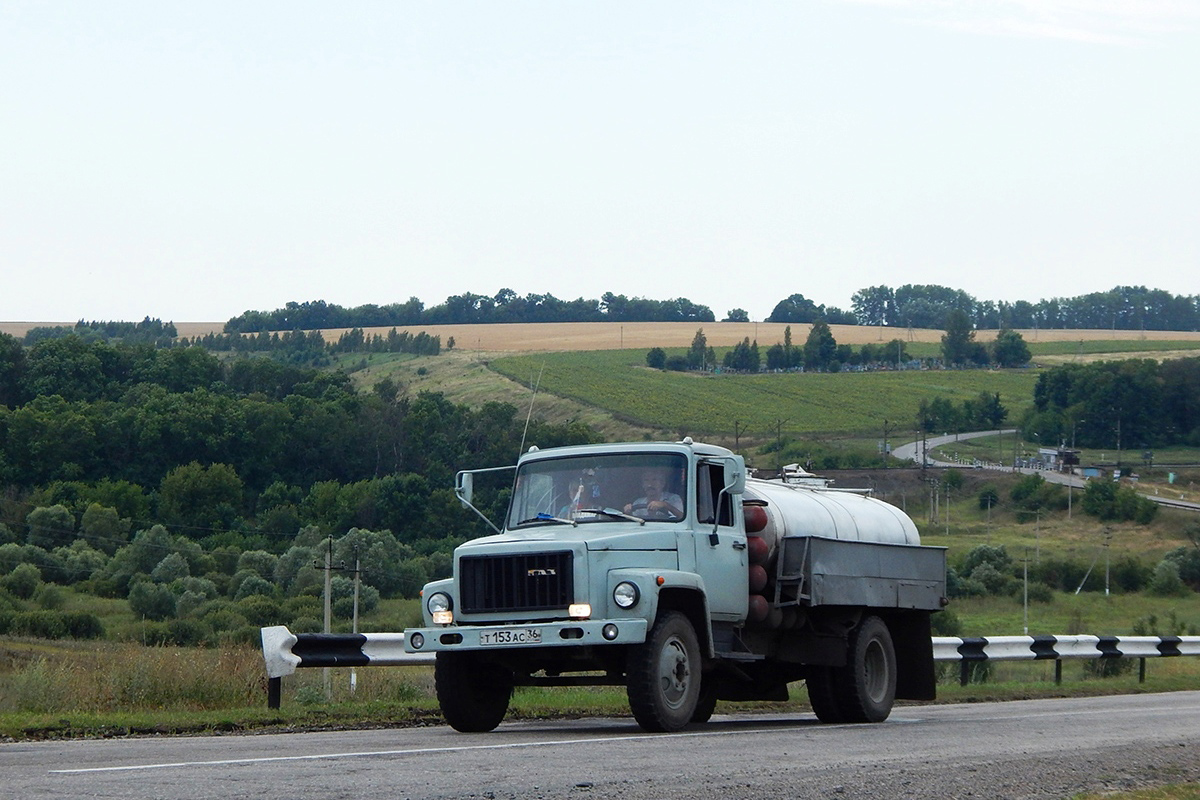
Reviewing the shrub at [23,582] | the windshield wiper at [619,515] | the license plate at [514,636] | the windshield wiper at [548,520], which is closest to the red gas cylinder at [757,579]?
the windshield wiper at [619,515]

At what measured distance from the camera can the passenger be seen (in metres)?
14.6

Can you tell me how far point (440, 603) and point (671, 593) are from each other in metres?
2.09

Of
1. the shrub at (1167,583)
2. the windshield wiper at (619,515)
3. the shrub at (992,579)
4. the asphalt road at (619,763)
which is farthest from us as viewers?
the shrub at (1167,583)

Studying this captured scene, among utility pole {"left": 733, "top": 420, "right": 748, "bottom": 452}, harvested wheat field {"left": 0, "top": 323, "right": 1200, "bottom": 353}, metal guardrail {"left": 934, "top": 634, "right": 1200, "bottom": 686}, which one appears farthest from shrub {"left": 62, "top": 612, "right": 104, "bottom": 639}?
harvested wheat field {"left": 0, "top": 323, "right": 1200, "bottom": 353}

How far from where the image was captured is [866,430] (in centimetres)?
12625

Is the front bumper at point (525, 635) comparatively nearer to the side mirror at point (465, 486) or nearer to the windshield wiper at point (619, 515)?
the windshield wiper at point (619, 515)

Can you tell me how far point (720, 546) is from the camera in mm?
15016

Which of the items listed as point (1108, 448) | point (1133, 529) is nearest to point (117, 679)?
point (1133, 529)

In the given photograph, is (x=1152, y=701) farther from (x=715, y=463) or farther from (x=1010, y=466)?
(x=1010, y=466)

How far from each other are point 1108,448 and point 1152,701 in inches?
4719

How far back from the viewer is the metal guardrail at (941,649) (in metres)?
15.2

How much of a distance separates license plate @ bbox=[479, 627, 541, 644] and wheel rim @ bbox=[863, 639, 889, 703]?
513 centimetres

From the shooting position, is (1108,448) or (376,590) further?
(1108,448)

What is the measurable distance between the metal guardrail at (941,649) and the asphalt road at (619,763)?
1.75 m
